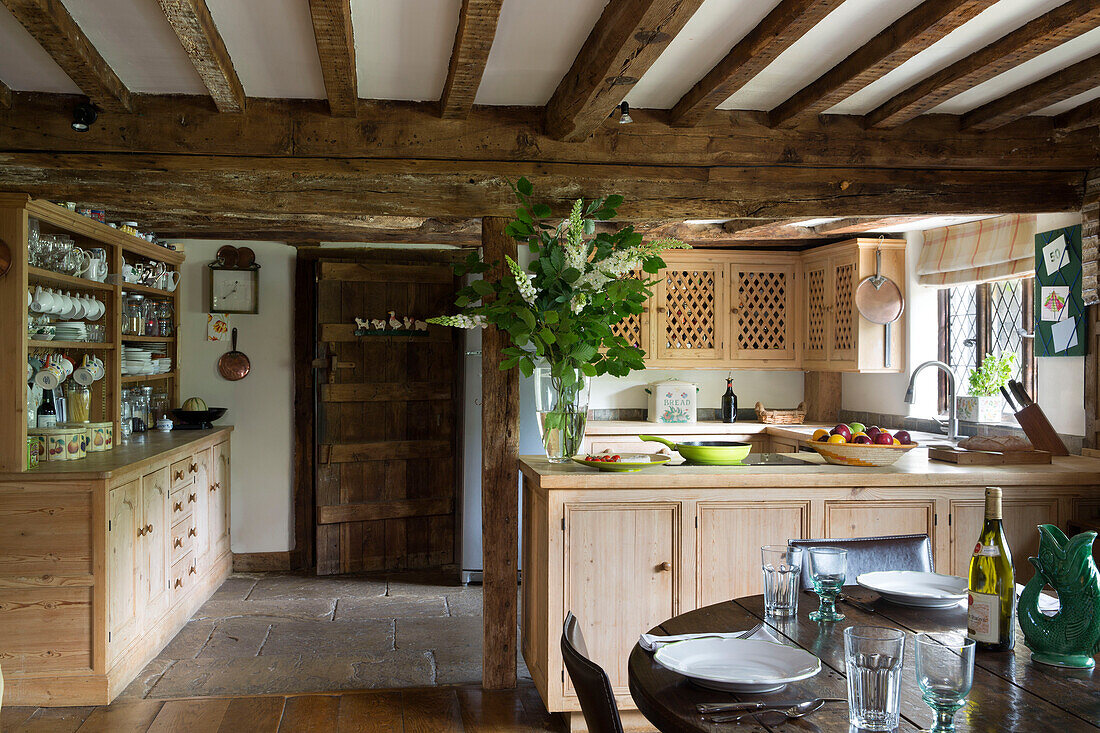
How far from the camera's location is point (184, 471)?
476 cm

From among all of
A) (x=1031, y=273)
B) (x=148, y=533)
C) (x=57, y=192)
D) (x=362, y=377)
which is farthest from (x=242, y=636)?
(x=1031, y=273)

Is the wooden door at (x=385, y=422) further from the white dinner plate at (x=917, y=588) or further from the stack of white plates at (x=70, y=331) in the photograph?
the white dinner plate at (x=917, y=588)

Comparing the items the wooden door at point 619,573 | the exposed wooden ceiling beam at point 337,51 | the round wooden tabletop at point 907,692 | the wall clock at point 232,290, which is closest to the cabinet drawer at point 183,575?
the wall clock at point 232,290

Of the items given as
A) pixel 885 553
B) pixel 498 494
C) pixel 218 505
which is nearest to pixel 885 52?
pixel 885 553

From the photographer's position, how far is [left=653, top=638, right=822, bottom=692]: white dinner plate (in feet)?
5.17

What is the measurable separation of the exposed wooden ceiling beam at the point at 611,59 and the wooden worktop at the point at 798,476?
1.36 m

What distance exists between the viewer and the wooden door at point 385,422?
5812 mm

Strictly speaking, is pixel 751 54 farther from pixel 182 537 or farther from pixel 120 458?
pixel 182 537

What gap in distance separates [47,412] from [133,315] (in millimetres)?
1175

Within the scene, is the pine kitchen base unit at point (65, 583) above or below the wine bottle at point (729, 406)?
below

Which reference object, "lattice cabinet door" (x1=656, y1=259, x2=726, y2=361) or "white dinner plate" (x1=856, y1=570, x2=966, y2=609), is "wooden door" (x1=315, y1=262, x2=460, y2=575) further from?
"white dinner plate" (x1=856, y1=570, x2=966, y2=609)

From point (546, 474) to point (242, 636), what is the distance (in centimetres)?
216

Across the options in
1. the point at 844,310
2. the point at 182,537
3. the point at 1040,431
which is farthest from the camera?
the point at 844,310

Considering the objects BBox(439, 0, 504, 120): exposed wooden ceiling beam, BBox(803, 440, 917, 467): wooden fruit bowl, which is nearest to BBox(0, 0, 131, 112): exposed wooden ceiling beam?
BBox(439, 0, 504, 120): exposed wooden ceiling beam
